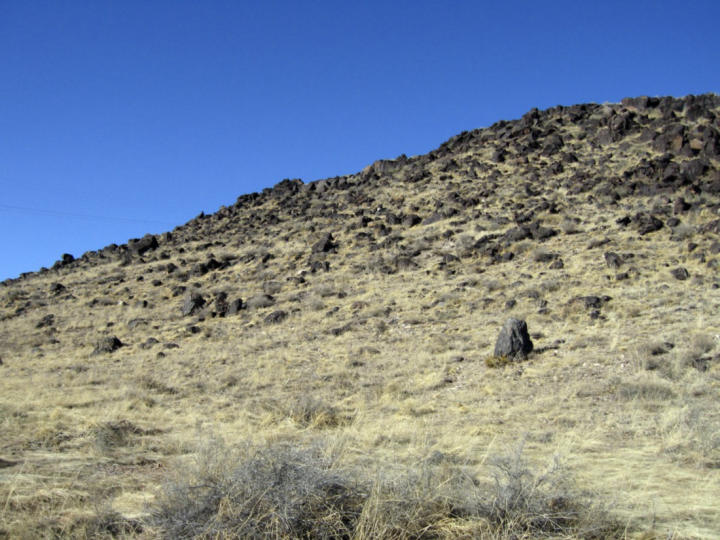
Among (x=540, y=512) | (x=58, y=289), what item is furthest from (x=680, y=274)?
(x=58, y=289)

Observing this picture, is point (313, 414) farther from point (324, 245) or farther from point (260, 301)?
point (324, 245)

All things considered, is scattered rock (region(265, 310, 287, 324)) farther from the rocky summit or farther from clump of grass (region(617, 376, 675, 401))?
clump of grass (region(617, 376, 675, 401))

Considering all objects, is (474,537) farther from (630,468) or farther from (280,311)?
(280,311)

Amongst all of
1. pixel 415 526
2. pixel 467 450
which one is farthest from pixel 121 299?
pixel 415 526

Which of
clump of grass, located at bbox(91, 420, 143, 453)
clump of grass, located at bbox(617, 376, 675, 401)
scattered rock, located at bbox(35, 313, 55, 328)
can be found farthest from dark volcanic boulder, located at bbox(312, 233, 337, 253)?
clump of grass, located at bbox(91, 420, 143, 453)

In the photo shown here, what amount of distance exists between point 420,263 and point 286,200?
23.2m

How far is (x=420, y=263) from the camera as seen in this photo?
83.8 ft

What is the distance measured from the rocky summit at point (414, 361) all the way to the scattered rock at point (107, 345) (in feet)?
1.46

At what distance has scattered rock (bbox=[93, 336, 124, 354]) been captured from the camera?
2061cm

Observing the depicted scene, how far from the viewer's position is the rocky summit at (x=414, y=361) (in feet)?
14.0

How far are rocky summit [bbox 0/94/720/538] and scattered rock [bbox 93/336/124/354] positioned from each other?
17.6 inches

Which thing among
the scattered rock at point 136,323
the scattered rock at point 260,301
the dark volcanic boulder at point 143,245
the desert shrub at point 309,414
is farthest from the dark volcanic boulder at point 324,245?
the desert shrub at point 309,414

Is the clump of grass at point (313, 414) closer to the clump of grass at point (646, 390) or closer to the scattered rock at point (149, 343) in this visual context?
the clump of grass at point (646, 390)

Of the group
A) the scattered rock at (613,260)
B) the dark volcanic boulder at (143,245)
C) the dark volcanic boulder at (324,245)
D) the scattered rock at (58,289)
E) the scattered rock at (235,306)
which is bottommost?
the scattered rock at (613,260)
